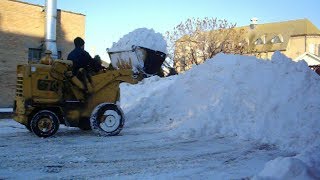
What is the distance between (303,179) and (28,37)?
21.3 metres

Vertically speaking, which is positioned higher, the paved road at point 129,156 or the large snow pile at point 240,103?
the large snow pile at point 240,103

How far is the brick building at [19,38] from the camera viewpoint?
22953 mm

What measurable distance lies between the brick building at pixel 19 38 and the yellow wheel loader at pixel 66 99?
14.3 meters

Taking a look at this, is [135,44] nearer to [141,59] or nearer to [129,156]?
[141,59]

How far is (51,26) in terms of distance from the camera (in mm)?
23797

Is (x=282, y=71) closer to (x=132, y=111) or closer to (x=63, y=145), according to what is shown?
(x=132, y=111)

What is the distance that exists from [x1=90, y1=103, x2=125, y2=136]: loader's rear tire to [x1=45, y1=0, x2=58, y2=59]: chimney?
47.8 feet

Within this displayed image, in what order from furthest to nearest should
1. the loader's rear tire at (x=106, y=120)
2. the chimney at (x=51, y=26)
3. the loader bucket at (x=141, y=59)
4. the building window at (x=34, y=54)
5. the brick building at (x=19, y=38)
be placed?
the building window at (x=34, y=54), the chimney at (x=51, y=26), the brick building at (x=19, y=38), the loader bucket at (x=141, y=59), the loader's rear tire at (x=106, y=120)

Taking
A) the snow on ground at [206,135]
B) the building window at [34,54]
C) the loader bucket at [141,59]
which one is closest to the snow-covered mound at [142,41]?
the loader bucket at [141,59]

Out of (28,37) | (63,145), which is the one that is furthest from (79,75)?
(28,37)

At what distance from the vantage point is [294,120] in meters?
9.09

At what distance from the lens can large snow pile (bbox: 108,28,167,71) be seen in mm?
17188

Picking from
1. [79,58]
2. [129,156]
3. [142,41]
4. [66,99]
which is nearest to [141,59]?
[142,41]

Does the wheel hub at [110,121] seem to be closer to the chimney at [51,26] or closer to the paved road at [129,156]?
Answer: the paved road at [129,156]
